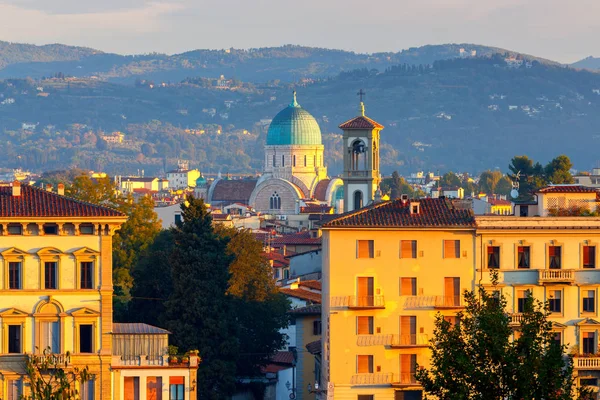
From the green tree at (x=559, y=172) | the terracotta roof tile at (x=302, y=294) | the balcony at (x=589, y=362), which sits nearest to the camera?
the balcony at (x=589, y=362)

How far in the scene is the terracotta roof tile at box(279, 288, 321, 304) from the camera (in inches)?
2731

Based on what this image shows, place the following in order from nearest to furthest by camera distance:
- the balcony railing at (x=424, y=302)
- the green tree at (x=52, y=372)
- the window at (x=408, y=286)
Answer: the green tree at (x=52, y=372) → the balcony railing at (x=424, y=302) → the window at (x=408, y=286)

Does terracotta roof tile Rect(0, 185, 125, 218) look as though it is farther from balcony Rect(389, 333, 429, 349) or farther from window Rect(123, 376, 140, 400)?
balcony Rect(389, 333, 429, 349)

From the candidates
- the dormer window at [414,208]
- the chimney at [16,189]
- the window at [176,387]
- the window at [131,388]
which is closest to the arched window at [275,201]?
the dormer window at [414,208]

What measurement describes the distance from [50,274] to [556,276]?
1429cm

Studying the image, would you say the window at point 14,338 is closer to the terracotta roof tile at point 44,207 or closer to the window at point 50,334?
the window at point 50,334

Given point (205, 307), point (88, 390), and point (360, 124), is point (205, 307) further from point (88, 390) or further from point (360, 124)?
point (360, 124)

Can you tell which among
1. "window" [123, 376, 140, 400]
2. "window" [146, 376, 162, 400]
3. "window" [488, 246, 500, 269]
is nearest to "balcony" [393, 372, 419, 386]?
"window" [488, 246, 500, 269]

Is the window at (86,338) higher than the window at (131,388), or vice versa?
the window at (86,338)

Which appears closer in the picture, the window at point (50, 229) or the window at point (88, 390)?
the window at point (88, 390)

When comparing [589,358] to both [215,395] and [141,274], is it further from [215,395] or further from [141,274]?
[141,274]

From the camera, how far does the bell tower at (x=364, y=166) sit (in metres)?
98.0

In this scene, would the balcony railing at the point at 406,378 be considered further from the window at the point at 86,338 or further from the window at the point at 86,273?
the window at the point at 86,273

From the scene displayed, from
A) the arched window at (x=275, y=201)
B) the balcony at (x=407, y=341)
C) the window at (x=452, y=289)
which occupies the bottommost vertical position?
the balcony at (x=407, y=341)
